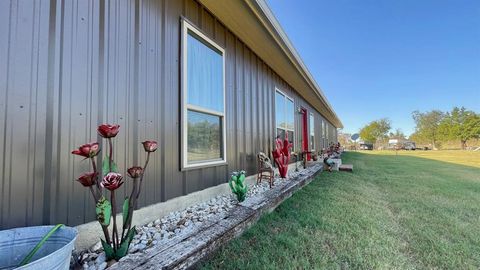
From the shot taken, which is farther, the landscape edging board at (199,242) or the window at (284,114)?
the window at (284,114)

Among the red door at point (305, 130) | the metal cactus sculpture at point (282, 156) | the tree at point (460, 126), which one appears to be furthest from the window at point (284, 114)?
the tree at point (460, 126)

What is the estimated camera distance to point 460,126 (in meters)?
34.4

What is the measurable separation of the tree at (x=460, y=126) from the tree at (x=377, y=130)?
308 inches

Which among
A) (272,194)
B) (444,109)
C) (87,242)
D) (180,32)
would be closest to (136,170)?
(87,242)

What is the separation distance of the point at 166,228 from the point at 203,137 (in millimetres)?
1290

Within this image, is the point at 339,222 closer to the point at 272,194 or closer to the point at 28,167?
the point at 272,194

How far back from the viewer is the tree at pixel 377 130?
1640 inches

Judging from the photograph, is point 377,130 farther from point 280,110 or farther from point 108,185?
point 108,185

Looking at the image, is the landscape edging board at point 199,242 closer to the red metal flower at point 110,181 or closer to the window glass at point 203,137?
the red metal flower at point 110,181

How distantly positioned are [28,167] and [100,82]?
777mm

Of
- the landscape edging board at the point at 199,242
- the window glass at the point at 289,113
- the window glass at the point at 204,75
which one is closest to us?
the landscape edging board at the point at 199,242

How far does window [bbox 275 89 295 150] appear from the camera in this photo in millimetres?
5801

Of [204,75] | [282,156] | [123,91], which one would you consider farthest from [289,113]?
[123,91]

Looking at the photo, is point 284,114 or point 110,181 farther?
point 284,114
